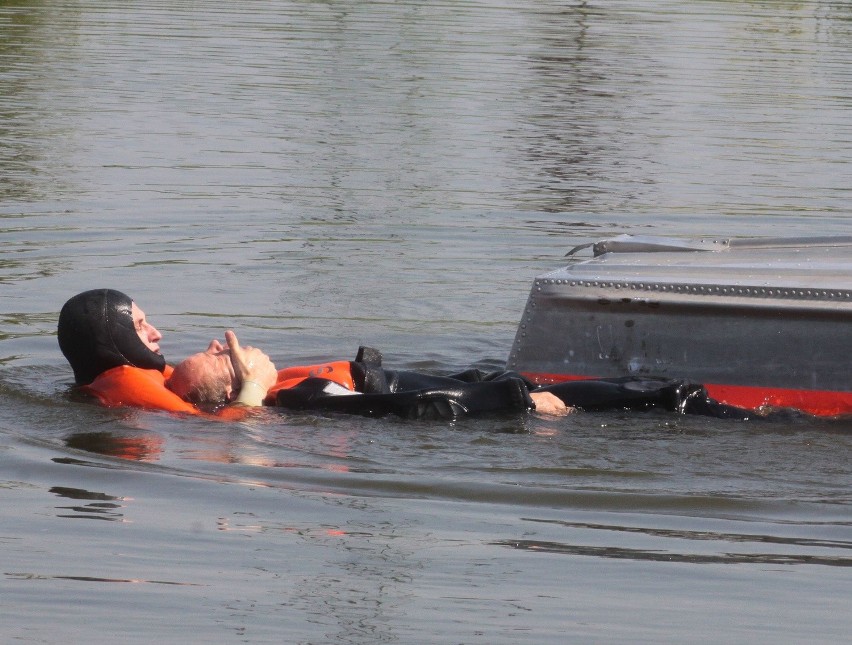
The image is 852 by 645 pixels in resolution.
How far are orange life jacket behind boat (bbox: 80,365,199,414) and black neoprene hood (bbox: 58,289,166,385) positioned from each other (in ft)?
0.20

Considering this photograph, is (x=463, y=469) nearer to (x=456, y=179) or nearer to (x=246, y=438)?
(x=246, y=438)

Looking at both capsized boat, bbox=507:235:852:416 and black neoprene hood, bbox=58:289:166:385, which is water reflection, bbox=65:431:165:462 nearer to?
black neoprene hood, bbox=58:289:166:385

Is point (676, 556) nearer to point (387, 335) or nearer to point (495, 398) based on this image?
point (495, 398)

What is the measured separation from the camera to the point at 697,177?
1348 cm

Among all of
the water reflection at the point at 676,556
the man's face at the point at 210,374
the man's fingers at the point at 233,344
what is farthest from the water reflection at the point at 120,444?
the water reflection at the point at 676,556

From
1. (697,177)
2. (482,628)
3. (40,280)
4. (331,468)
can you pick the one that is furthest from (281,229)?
(482,628)

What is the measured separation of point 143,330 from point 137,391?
0.33 metres

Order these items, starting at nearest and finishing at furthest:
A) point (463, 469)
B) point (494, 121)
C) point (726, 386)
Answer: point (463, 469) → point (726, 386) → point (494, 121)

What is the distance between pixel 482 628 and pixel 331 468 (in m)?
1.75

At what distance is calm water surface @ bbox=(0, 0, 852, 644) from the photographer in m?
4.53

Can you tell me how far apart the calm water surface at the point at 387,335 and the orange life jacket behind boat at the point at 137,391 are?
63 mm

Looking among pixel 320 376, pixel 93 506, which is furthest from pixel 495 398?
pixel 93 506

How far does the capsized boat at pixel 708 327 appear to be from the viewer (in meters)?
6.62

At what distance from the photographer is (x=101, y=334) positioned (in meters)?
6.57
